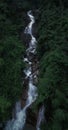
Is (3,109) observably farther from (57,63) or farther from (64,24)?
(64,24)

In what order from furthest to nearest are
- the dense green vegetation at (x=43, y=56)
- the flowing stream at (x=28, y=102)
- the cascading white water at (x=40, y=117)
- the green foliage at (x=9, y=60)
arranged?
the green foliage at (x=9, y=60) < the flowing stream at (x=28, y=102) < the cascading white water at (x=40, y=117) < the dense green vegetation at (x=43, y=56)

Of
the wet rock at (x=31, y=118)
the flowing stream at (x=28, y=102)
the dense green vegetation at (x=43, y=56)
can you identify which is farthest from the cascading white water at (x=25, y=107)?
the dense green vegetation at (x=43, y=56)

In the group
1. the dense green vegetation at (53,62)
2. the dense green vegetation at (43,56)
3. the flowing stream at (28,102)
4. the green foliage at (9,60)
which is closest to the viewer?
the dense green vegetation at (53,62)

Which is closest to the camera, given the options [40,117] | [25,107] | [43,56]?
[40,117]

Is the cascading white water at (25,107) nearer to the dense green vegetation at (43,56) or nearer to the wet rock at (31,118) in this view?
the wet rock at (31,118)

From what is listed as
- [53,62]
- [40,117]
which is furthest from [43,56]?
[40,117]

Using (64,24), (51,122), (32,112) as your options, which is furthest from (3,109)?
(64,24)

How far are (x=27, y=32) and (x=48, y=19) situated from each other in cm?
199

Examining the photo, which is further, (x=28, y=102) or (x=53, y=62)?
(x=28, y=102)

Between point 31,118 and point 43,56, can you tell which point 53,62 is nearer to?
point 43,56

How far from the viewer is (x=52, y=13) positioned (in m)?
19.8

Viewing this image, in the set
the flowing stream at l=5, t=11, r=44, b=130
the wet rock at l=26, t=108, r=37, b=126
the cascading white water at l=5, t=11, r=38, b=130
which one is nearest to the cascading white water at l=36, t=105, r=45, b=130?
the flowing stream at l=5, t=11, r=44, b=130

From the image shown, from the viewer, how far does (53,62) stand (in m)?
15.5

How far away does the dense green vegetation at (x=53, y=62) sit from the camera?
13609 millimetres
